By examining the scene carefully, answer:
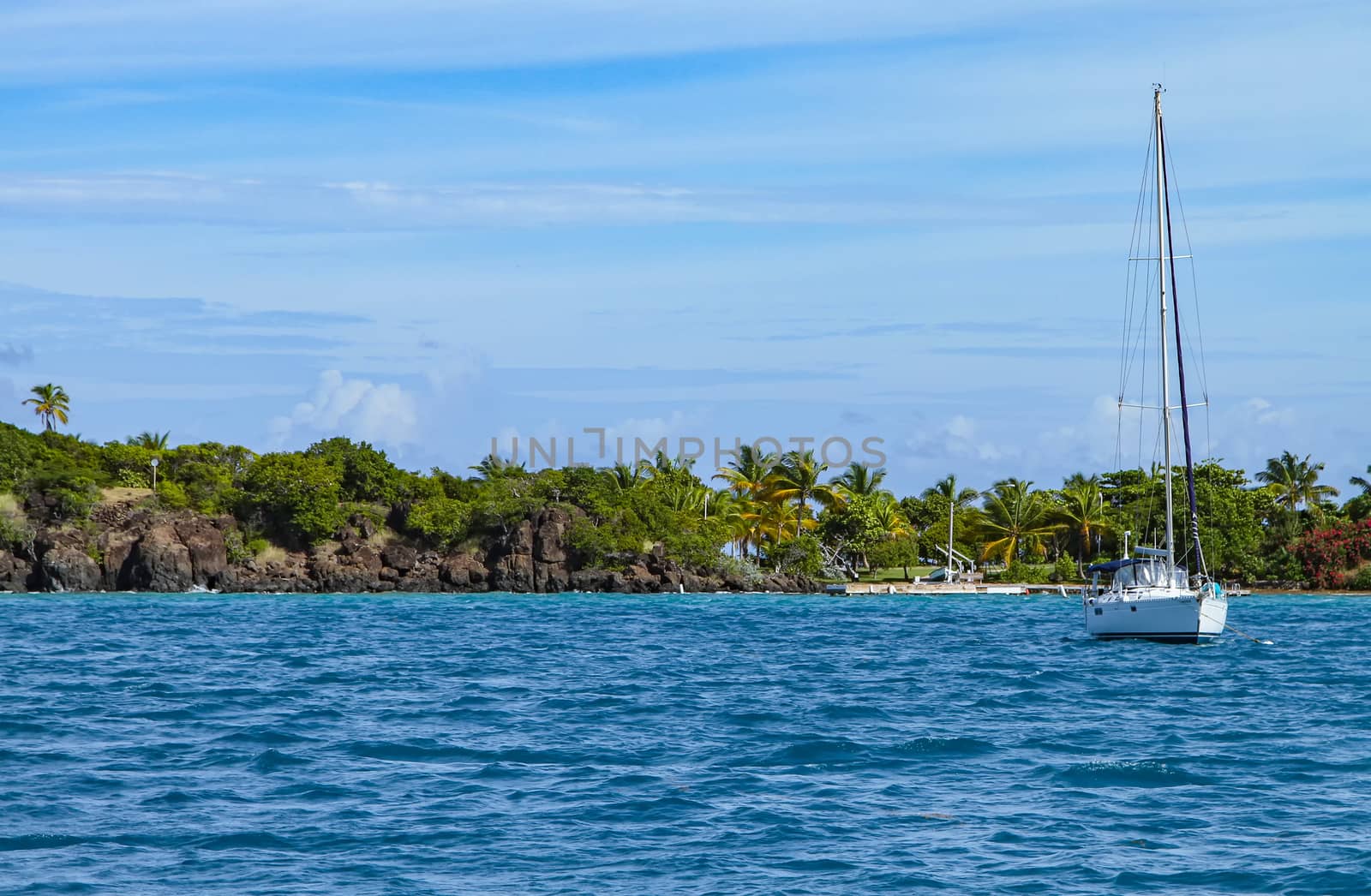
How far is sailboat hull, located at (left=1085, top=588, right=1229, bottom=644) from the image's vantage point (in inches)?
1708

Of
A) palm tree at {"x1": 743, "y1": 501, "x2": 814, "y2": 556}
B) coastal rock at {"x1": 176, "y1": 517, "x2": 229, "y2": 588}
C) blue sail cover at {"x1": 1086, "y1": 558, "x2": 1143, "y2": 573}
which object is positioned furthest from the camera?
palm tree at {"x1": 743, "y1": 501, "x2": 814, "y2": 556}

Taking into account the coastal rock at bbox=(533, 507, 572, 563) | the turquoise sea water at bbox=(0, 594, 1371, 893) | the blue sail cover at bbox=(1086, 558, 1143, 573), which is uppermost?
the coastal rock at bbox=(533, 507, 572, 563)

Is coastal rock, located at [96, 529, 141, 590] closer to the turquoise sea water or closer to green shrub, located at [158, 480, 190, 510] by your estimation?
green shrub, located at [158, 480, 190, 510]

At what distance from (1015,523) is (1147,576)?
64.7 meters

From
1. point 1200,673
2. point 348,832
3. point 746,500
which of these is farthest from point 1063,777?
point 746,500

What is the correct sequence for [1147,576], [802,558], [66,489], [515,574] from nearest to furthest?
[1147,576], [66,489], [515,574], [802,558]

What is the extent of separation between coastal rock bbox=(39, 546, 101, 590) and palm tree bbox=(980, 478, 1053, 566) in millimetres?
65706

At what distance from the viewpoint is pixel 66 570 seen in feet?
312

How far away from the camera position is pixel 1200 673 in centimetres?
3594

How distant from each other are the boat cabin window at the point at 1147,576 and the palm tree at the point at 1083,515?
6003 centimetres

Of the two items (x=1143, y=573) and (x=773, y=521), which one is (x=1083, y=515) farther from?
(x=1143, y=573)

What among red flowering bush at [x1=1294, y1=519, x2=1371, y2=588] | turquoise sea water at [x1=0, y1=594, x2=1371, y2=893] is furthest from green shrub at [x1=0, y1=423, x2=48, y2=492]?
red flowering bush at [x1=1294, y1=519, x2=1371, y2=588]

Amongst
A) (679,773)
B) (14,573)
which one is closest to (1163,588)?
(679,773)

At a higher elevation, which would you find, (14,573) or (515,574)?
(14,573)
